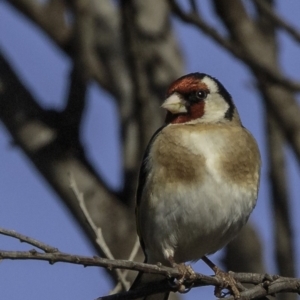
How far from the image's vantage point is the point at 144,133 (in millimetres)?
6406

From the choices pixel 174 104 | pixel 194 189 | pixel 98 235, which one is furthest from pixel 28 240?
pixel 174 104

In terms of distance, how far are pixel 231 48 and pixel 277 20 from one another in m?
0.34

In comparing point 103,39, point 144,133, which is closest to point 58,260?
point 144,133

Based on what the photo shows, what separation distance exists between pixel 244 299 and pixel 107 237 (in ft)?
8.83

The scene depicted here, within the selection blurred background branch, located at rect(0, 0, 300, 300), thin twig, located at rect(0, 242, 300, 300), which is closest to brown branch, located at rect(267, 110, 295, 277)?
blurred background branch, located at rect(0, 0, 300, 300)

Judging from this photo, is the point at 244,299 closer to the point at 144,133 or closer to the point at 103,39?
the point at 144,133

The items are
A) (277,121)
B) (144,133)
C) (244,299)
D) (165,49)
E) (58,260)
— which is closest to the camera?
(58,260)

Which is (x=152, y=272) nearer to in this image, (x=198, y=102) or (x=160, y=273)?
(x=160, y=273)

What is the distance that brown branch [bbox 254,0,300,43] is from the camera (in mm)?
6168

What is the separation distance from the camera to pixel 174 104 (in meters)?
5.33

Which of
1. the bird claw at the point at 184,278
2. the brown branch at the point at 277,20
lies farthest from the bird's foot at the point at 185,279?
the brown branch at the point at 277,20

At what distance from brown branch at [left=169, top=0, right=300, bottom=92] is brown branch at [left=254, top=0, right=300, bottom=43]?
0.29m

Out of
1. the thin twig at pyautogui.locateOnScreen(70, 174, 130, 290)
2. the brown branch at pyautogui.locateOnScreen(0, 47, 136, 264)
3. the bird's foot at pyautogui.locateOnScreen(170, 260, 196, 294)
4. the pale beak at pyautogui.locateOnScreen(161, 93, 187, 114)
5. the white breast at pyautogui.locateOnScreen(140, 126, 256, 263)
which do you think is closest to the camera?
the bird's foot at pyautogui.locateOnScreen(170, 260, 196, 294)

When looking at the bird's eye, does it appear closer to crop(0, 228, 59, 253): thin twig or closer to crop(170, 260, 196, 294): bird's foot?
crop(170, 260, 196, 294): bird's foot
